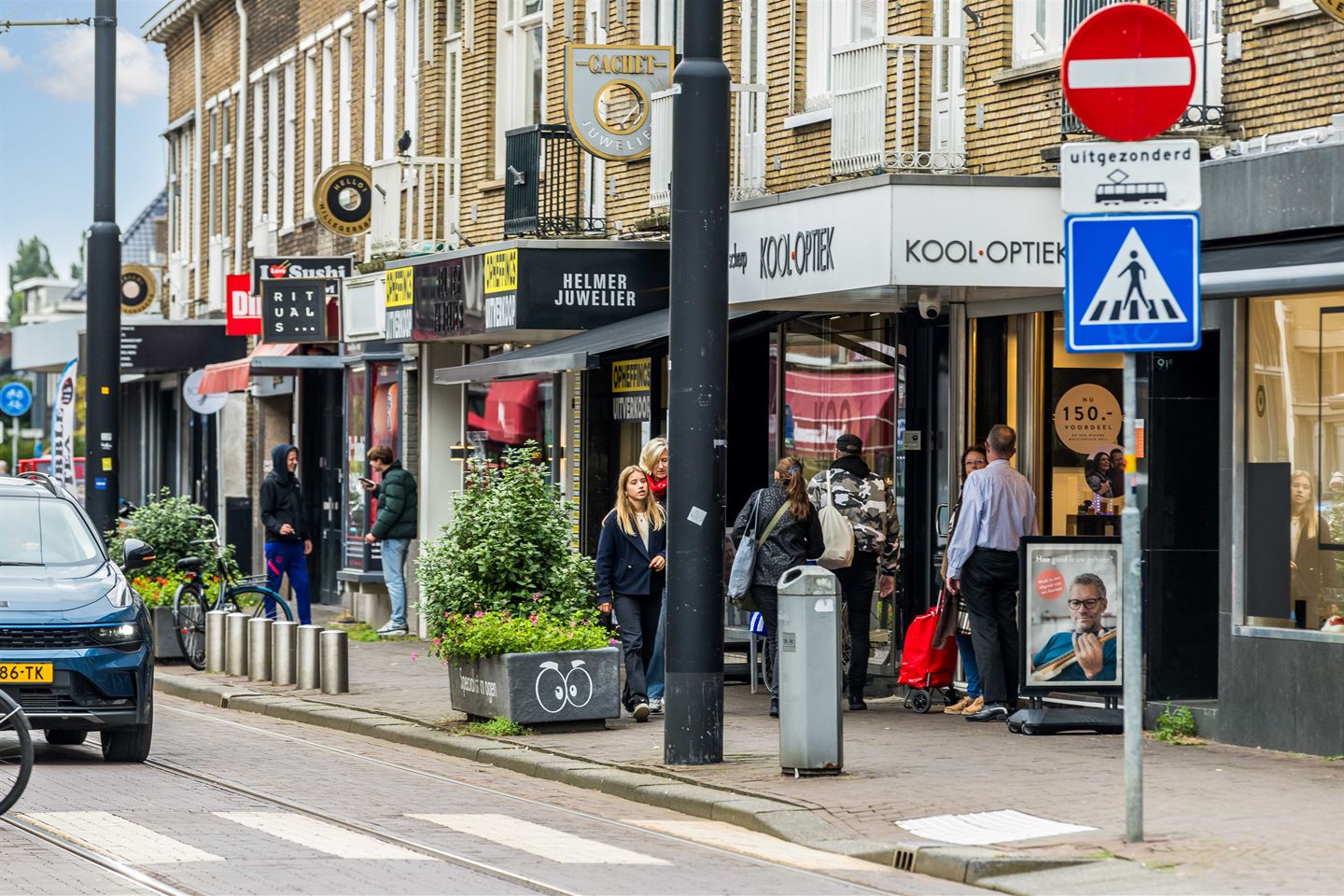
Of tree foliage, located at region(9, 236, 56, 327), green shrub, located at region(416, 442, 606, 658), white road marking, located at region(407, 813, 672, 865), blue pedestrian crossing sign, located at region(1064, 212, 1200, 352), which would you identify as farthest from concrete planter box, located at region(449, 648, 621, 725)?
tree foliage, located at region(9, 236, 56, 327)

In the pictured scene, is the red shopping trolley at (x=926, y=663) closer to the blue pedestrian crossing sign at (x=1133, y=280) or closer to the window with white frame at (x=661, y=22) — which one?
the blue pedestrian crossing sign at (x=1133, y=280)

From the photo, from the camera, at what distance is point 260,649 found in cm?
1958

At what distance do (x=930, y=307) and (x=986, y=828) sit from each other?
680 centimetres

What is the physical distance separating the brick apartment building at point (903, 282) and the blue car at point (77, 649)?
13.5ft

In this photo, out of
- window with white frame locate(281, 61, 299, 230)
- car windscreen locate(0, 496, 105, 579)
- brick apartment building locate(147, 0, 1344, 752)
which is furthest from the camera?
window with white frame locate(281, 61, 299, 230)

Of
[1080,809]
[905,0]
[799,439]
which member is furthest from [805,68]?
[1080,809]

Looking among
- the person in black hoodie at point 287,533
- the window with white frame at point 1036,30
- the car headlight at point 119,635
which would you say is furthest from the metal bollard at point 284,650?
the window with white frame at point 1036,30

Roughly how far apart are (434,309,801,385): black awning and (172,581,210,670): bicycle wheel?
3288mm

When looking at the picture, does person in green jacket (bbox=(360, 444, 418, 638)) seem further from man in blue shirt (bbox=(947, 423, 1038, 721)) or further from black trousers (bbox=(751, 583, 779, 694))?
man in blue shirt (bbox=(947, 423, 1038, 721))

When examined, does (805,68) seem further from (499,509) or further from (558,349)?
(499,509)

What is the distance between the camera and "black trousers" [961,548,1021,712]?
14750 mm

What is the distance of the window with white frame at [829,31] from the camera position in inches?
695

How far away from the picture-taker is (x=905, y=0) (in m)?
17.0

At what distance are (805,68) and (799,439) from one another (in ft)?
9.69
